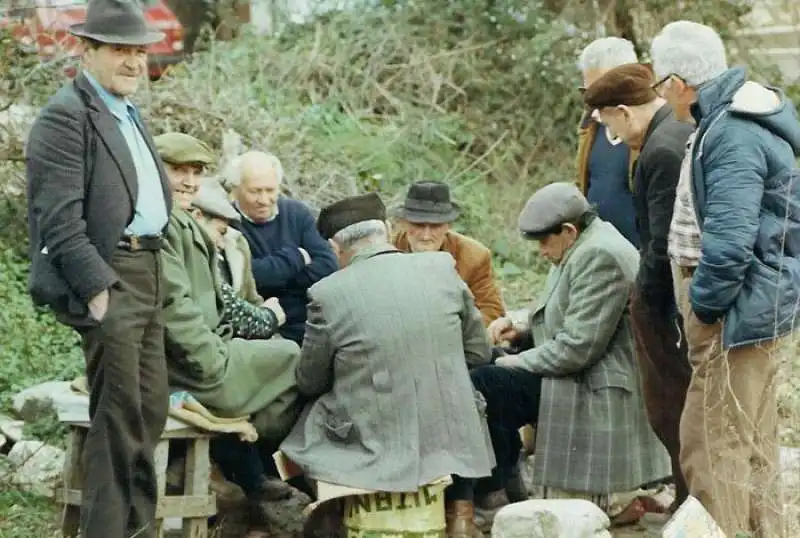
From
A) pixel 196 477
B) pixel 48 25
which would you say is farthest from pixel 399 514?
pixel 48 25

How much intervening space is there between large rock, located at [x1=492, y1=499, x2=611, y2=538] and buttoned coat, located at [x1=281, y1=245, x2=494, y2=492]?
257 millimetres

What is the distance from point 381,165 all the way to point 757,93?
593 cm

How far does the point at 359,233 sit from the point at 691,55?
143cm

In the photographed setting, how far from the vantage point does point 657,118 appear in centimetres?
684

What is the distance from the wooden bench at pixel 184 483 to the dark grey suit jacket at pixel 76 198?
2.33 feet

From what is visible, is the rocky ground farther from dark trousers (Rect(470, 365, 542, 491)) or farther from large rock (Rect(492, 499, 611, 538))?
dark trousers (Rect(470, 365, 542, 491))

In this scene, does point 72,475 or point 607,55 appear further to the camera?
point 607,55

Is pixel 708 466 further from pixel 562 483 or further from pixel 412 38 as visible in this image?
pixel 412 38

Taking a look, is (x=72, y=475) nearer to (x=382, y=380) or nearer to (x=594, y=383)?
(x=382, y=380)

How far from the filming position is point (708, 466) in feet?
19.6

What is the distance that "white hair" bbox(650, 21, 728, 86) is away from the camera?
607cm

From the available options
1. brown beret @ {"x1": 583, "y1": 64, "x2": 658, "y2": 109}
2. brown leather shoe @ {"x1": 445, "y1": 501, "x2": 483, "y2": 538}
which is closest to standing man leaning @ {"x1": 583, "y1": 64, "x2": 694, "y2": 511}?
brown beret @ {"x1": 583, "y1": 64, "x2": 658, "y2": 109}

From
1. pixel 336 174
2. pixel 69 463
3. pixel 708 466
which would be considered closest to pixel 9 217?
pixel 336 174

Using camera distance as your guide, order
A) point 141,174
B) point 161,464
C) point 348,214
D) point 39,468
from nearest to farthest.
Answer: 1. point 141,174
2. point 161,464
3. point 348,214
4. point 39,468
